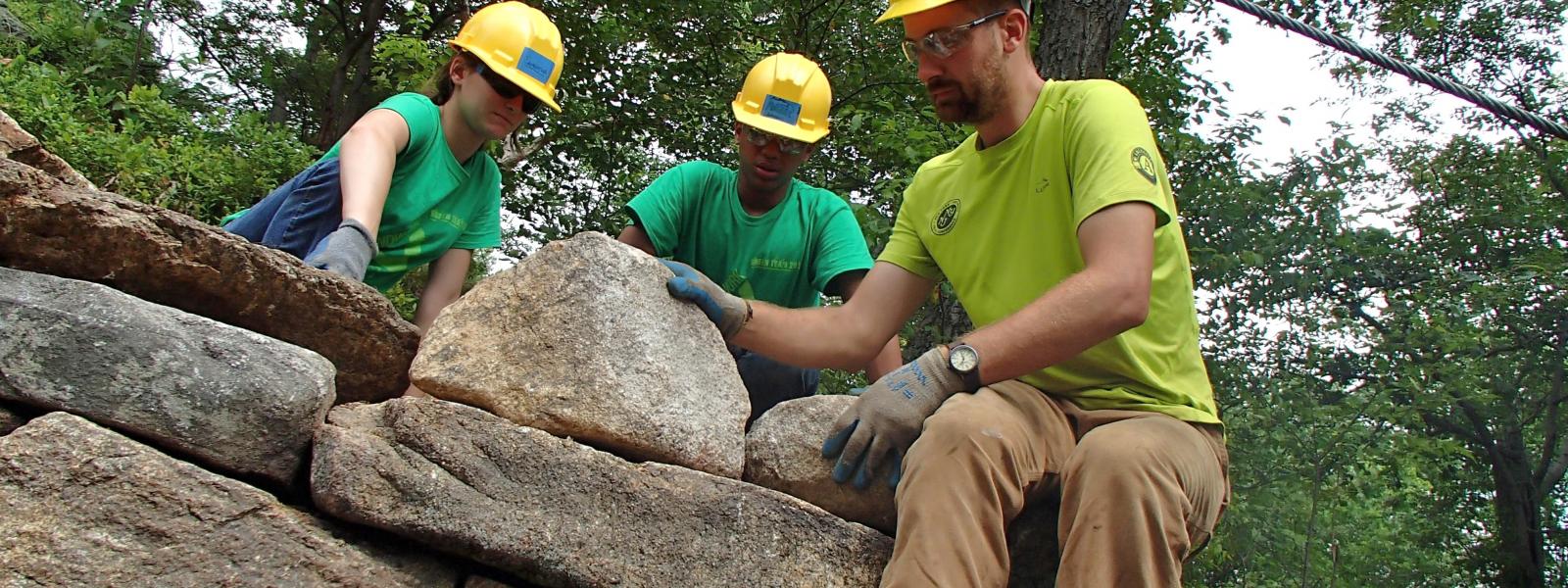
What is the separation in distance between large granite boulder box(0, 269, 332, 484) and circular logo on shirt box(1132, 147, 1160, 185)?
1778 millimetres

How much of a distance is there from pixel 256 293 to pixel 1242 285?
900cm

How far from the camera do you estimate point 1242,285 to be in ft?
32.0

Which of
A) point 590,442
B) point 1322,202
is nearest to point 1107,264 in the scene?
point 590,442

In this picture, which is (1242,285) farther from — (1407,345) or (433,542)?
(433,542)

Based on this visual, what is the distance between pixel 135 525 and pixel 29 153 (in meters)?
1.17

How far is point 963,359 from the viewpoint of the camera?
97.0 inches

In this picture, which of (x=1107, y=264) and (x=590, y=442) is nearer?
(x=1107, y=264)

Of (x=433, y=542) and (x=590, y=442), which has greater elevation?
(x=590, y=442)

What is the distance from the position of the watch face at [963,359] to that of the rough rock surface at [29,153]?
203 centimetres

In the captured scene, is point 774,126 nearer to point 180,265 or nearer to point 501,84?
point 501,84

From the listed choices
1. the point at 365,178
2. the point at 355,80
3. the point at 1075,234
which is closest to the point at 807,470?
the point at 1075,234

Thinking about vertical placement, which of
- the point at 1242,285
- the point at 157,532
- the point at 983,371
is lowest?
the point at 157,532

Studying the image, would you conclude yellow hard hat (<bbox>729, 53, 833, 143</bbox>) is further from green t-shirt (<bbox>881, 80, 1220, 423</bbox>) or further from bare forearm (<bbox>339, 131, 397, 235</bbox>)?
bare forearm (<bbox>339, 131, 397, 235</bbox>)

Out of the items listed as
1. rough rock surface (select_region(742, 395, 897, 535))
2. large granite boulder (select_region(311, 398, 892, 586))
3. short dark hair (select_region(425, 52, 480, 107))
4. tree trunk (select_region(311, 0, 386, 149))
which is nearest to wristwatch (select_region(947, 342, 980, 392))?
rough rock surface (select_region(742, 395, 897, 535))
